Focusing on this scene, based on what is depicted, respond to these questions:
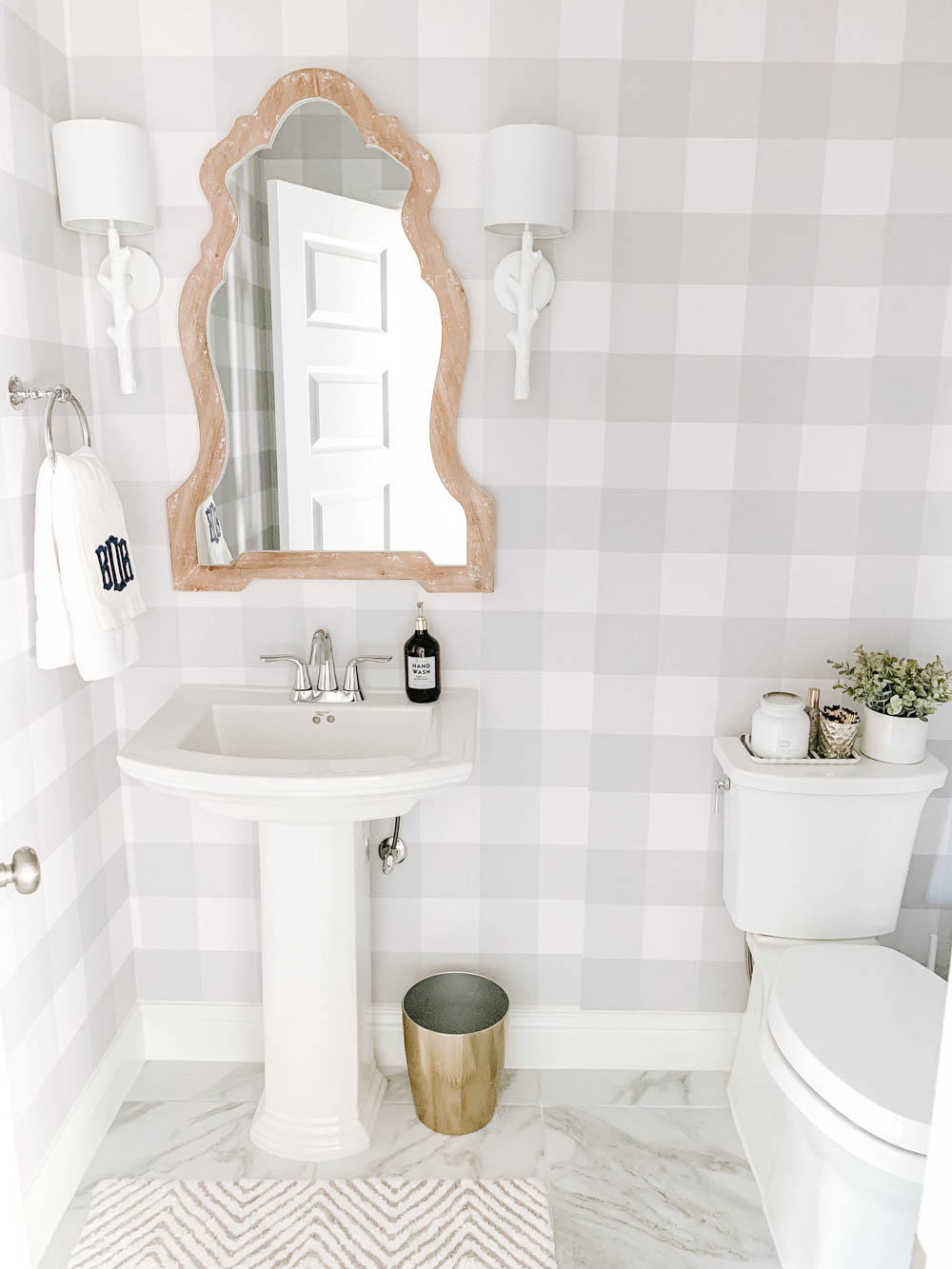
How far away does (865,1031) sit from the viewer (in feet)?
5.42

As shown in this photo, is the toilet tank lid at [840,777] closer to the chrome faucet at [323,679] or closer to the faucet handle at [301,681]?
the chrome faucet at [323,679]

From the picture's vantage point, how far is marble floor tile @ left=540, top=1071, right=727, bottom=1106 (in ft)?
7.36

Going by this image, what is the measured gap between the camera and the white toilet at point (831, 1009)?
5.12 ft

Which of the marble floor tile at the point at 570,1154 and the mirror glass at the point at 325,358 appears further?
the mirror glass at the point at 325,358

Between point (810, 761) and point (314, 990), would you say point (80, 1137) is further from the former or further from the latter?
point (810, 761)

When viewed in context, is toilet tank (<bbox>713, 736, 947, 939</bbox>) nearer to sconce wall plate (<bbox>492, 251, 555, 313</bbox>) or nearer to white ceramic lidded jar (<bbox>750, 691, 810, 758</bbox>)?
white ceramic lidded jar (<bbox>750, 691, 810, 758</bbox>)

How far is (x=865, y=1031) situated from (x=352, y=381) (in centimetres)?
152

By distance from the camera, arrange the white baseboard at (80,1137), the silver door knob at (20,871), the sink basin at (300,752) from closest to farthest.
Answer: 1. the silver door knob at (20,871)
2. the sink basin at (300,752)
3. the white baseboard at (80,1137)

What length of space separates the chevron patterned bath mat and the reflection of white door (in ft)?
4.16

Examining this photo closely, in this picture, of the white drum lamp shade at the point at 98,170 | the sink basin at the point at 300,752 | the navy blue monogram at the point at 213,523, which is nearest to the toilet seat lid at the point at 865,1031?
the sink basin at the point at 300,752

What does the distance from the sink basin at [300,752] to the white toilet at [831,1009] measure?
0.62 metres

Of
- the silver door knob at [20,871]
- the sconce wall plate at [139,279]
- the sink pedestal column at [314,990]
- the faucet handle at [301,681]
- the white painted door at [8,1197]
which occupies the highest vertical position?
the sconce wall plate at [139,279]

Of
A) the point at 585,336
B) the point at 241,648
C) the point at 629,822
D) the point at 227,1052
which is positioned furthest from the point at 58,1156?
the point at 585,336

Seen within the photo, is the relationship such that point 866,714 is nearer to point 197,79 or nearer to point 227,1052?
point 227,1052
